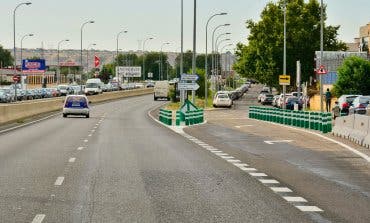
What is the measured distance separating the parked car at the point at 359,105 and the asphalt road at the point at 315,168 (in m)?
14.8

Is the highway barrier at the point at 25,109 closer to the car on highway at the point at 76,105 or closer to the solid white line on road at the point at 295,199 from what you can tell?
the car on highway at the point at 76,105

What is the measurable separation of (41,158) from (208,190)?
26.0ft

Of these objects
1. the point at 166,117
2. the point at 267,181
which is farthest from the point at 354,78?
the point at 267,181

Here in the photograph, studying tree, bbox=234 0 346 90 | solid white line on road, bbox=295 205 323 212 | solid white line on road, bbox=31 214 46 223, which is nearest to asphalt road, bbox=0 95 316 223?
solid white line on road, bbox=31 214 46 223

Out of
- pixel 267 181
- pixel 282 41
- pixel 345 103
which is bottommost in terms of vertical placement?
pixel 267 181

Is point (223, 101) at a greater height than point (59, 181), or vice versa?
point (59, 181)

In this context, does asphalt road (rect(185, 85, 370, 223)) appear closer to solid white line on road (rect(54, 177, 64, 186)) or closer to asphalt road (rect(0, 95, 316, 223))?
asphalt road (rect(0, 95, 316, 223))

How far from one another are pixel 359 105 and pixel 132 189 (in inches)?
1367

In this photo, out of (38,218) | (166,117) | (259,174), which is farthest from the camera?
(166,117)

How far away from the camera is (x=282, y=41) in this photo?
344 ft

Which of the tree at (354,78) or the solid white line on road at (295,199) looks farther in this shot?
the tree at (354,78)

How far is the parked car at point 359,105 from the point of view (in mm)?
46062

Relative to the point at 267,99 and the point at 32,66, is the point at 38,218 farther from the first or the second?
the point at 32,66

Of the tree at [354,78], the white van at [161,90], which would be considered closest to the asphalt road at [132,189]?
the tree at [354,78]
